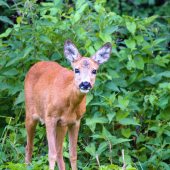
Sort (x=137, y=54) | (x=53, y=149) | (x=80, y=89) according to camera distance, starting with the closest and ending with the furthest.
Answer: (x=80, y=89) → (x=53, y=149) → (x=137, y=54)

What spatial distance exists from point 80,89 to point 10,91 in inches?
67.6

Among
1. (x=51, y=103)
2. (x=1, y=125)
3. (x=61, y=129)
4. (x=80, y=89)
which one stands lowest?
(x=1, y=125)

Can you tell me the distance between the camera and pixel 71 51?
4922 mm

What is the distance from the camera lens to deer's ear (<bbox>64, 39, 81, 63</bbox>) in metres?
4.87

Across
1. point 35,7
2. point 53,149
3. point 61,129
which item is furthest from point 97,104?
point 35,7

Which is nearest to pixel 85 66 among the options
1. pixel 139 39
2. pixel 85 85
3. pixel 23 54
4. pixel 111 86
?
pixel 85 85

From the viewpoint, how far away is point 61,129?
207 inches

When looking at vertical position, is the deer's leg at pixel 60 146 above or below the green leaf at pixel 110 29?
below

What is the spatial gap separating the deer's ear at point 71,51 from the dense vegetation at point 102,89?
0.68 meters

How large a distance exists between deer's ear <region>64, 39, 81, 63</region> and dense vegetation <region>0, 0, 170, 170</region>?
68 cm

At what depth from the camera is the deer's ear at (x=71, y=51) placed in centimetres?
487

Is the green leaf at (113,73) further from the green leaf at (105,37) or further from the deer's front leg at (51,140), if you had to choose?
the deer's front leg at (51,140)

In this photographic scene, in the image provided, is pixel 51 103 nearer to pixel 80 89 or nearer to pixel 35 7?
pixel 80 89

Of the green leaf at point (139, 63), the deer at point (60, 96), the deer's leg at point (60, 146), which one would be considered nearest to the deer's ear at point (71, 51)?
the deer at point (60, 96)
